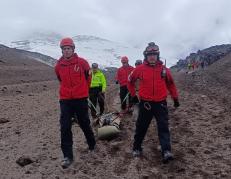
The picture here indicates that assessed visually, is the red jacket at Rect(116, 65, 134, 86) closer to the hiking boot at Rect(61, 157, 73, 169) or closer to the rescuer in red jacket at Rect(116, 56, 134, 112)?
the rescuer in red jacket at Rect(116, 56, 134, 112)

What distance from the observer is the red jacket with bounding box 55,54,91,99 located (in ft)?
26.6

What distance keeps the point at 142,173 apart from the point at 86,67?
213 cm


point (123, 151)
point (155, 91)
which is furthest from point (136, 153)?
point (155, 91)

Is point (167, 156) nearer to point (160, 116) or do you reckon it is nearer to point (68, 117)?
point (160, 116)

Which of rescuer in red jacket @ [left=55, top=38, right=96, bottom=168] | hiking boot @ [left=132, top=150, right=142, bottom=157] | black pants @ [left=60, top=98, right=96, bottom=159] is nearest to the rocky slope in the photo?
hiking boot @ [left=132, top=150, right=142, bottom=157]

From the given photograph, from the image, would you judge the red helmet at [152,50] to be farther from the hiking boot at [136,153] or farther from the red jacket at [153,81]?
the hiking boot at [136,153]

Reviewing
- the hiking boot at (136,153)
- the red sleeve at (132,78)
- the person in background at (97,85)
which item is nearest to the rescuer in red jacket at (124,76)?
the person in background at (97,85)

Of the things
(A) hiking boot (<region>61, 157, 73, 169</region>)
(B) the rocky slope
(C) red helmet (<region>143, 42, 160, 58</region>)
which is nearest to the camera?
(B) the rocky slope

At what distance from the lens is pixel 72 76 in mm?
8125

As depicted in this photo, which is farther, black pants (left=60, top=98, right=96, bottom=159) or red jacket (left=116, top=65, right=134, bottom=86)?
red jacket (left=116, top=65, right=134, bottom=86)

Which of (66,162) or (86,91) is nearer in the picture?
(66,162)

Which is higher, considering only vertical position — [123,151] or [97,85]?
[97,85]

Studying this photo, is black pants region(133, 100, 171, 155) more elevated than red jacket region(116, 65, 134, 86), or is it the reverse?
red jacket region(116, 65, 134, 86)

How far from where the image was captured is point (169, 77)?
834 cm
